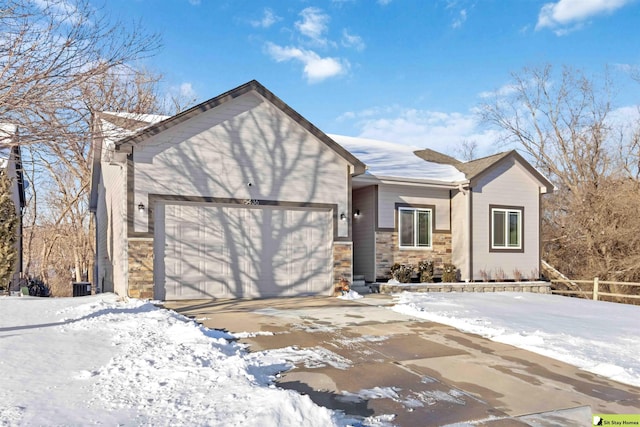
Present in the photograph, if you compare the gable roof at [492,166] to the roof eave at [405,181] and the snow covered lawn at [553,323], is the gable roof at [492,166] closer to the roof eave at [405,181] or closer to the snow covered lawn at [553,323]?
the roof eave at [405,181]

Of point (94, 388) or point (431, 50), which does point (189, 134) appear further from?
point (431, 50)

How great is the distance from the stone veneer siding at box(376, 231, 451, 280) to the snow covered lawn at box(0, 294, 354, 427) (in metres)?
8.01

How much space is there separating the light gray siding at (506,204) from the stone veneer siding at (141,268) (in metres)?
9.94

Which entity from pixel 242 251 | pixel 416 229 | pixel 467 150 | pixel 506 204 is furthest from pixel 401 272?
pixel 467 150

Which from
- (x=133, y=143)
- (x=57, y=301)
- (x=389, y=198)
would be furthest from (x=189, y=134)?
(x=389, y=198)

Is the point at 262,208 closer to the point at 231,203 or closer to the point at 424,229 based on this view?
the point at 231,203

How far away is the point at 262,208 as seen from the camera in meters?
11.6

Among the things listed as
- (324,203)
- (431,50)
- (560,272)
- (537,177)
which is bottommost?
(560,272)

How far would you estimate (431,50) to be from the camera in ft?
62.5

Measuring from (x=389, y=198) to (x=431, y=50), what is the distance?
8.22m

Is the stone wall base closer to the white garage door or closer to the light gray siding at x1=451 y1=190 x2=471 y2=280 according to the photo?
the light gray siding at x1=451 y1=190 x2=471 y2=280

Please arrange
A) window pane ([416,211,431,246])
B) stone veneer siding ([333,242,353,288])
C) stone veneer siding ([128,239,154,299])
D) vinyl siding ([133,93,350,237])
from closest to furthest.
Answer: stone veneer siding ([128,239,154,299]), vinyl siding ([133,93,350,237]), stone veneer siding ([333,242,353,288]), window pane ([416,211,431,246])

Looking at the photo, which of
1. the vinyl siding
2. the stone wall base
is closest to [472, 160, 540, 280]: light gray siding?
the stone wall base

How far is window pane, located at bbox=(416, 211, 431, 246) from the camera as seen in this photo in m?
14.9
